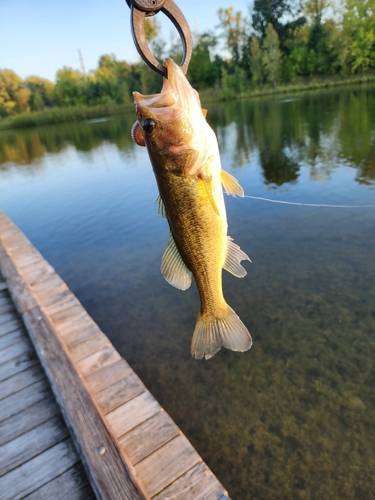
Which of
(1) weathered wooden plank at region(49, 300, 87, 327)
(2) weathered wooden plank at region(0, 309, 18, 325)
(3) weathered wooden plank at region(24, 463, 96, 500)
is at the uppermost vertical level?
(2) weathered wooden plank at region(0, 309, 18, 325)

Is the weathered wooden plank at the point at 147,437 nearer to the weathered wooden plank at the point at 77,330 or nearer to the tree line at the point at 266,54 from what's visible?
the weathered wooden plank at the point at 77,330

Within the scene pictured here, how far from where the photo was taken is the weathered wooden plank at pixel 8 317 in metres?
3.91

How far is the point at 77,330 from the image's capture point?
364 centimetres

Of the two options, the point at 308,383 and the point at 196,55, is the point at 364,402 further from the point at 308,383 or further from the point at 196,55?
the point at 196,55

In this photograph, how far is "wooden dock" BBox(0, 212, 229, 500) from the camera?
2.04 metres

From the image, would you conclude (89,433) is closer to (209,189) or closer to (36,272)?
(209,189)

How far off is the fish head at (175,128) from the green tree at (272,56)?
47.6 m

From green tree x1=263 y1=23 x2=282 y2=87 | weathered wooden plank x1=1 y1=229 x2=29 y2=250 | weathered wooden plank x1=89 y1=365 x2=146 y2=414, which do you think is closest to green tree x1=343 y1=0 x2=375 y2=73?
green tree x1=263 y1=23 x2=282 y2=87

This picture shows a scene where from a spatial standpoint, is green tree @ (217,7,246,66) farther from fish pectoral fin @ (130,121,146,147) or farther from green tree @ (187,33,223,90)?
fish pectoral fin @ (130,121,146,147)

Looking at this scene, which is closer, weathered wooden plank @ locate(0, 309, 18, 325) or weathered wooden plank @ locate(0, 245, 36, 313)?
weathered wooden plank @ locate(0, 245, 36, 313)

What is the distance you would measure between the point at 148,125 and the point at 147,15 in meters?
0.42

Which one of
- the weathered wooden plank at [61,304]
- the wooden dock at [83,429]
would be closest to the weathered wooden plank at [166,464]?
the wooden dock at [83,429]

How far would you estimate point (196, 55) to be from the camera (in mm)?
49219

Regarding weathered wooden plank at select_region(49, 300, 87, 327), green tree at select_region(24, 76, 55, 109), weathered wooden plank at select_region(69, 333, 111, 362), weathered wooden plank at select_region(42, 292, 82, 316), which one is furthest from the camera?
green tree at select_region(24, 76, 55, 109)
